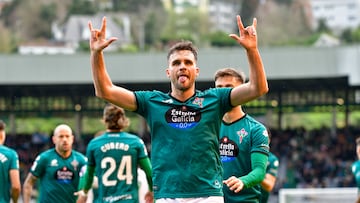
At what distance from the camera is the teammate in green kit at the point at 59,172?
1313cm

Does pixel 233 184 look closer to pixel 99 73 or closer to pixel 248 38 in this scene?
pixel 248 38

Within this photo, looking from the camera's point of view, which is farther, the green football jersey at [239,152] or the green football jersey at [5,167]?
the green football jersey at [5,167]

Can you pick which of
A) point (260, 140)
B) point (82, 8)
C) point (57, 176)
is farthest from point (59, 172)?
point (82, 8)

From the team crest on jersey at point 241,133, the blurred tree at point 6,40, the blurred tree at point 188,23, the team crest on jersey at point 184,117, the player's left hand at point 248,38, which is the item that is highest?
the blurred tree at point 188,23

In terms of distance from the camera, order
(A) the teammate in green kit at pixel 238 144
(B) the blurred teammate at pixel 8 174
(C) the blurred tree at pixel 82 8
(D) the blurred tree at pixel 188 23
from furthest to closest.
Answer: (D) the blurred tree at pixel 188 23, (C) the blurred tree at pixel 82 8, (B) the blurred teammate at pixel 8 174, (A) the teammate in green kit at pixel 238 144

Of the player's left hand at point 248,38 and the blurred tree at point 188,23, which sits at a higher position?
the blurred tree at point 188,23

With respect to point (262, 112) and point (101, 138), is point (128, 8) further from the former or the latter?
point (101, 138)

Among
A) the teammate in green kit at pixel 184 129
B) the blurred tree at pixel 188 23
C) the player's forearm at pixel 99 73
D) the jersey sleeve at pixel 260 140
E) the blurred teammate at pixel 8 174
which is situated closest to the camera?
the player's forearm at pixel 99 73

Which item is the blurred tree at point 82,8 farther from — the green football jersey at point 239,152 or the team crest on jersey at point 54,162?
the green football jersey at point 239,152

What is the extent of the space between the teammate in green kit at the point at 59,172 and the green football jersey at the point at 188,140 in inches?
223

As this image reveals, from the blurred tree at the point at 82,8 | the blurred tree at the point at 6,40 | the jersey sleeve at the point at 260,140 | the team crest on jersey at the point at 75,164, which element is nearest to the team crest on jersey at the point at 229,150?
the jersey sleeve at the point at 260,140

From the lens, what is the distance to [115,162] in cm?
1135

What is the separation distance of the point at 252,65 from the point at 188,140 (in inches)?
33.6

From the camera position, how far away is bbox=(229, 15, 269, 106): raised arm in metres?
7.01
